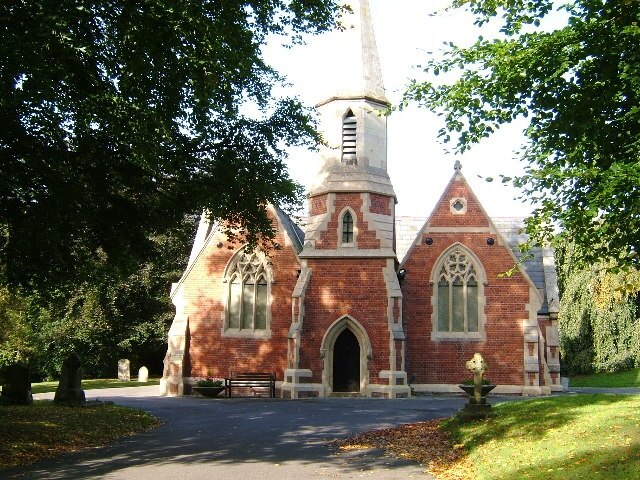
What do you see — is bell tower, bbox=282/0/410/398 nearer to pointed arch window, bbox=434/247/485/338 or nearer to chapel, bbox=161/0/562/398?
chapel, bbox=161/0/562/398

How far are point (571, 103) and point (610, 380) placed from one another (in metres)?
28.0

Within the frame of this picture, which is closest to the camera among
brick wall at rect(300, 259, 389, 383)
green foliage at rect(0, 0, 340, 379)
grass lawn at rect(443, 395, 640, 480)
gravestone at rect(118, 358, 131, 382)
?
grass lawn at rect(443, 395, 640, 480)

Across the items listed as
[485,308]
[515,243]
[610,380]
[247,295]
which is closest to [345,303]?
[247,295]

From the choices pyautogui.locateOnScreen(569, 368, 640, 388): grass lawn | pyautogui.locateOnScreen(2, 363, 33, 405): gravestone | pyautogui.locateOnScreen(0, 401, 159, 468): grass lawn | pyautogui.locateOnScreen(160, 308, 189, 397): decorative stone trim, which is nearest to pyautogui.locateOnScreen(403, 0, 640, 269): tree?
pyautogui.locateOnScreen(0, 401, 159, 468): grass lawn

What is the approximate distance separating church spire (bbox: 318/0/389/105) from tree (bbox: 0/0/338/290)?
12.2m

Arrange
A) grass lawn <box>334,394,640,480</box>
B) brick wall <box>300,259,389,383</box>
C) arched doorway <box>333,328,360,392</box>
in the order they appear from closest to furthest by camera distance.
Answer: grass lawn <box>334,394,640,480</box>, brick wall <box>300,259,389,383</box>, arched doorway <box>333,328,360,392</box>

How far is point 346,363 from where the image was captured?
Result: 25062mm

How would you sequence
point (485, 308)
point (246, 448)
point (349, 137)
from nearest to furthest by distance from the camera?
point (246, 448)
point (485, 308)
point (349, 137)

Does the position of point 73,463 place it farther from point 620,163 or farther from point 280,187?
point 620,163

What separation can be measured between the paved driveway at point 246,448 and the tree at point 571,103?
516cm

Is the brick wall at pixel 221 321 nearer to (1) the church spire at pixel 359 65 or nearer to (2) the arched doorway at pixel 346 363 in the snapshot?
(2) the arched doorway at pixel 346 363

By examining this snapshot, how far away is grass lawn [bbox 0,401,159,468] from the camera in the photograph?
11.9m

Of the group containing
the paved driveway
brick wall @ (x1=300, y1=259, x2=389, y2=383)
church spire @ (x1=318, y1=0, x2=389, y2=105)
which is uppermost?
church spire @ (x1=318, y1=0, x2=389, y2=105)

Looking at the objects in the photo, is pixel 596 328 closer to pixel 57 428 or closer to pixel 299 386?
pixel 299 386
